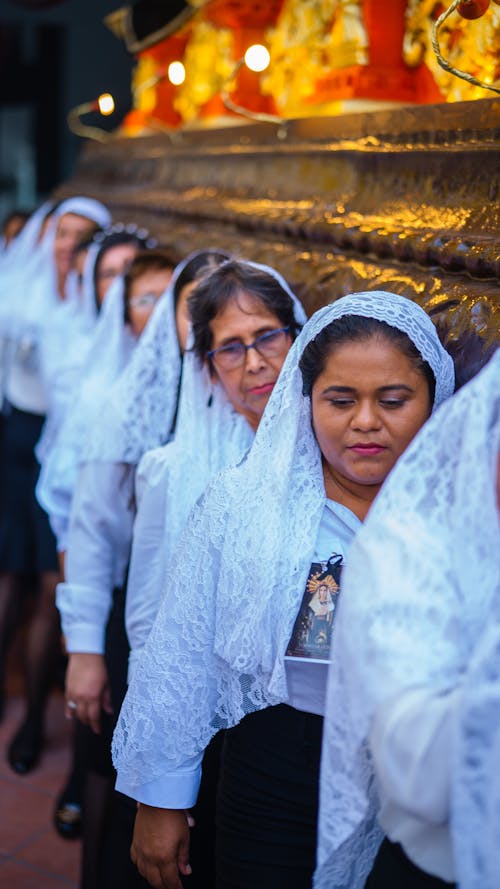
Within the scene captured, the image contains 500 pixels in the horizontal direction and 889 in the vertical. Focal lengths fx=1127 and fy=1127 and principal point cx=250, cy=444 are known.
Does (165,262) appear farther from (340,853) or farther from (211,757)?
(340,853)

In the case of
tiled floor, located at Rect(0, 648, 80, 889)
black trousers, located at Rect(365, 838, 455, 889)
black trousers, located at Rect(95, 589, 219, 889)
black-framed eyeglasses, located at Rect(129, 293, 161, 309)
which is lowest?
tiled floor, located at Rect(0, 648, 80, 889)

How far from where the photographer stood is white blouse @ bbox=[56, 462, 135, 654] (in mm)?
2414

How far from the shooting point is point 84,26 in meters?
7.64

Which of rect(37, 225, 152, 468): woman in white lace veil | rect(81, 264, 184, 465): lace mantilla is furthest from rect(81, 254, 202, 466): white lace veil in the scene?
rect(37, 225, 152, 468): woman in white lace veil

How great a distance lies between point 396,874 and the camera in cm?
135

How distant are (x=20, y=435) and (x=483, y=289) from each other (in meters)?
2.40

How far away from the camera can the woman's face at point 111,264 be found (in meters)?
3.34

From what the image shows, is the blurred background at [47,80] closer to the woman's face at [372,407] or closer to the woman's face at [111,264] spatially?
the woman's face at [111,264]

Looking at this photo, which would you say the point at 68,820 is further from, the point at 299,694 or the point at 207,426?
the point at 299,694

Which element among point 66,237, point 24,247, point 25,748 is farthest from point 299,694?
point 24,247

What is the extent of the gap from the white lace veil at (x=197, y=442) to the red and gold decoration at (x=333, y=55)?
0.58m

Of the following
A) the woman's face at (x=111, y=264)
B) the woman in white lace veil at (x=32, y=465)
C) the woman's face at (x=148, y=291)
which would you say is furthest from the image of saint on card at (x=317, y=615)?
the woman in white lace veil at (x=32, y=465)

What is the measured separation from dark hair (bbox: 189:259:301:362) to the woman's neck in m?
0.53

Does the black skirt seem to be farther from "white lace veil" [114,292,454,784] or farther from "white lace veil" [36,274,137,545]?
"white lace veil" [114,292,454,784]
